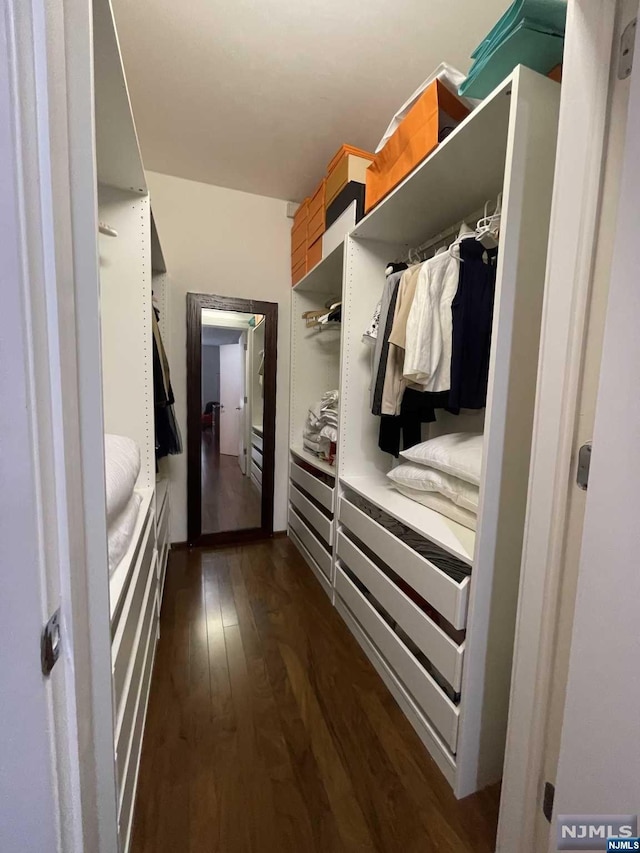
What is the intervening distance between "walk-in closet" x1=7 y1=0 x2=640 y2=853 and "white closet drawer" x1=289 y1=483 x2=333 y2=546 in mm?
35

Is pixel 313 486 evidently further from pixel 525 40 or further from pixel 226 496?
pixel 525 40

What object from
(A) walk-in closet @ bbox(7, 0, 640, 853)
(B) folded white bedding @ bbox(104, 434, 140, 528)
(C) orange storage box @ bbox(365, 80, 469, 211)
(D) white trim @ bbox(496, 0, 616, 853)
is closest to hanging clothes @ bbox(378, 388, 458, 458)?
(A) walk-in closet @ bbox(7, 0, 640, 853)

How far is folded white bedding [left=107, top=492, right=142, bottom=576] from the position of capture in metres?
0.91

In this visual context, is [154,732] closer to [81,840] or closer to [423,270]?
[81,840]

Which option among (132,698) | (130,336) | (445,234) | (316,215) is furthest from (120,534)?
(316,215)

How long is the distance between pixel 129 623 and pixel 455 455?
115cm

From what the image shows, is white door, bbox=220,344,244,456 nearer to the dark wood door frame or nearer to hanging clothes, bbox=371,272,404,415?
the dark wood door frame

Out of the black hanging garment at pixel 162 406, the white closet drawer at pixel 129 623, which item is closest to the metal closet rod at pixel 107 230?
the black hanging garment at pixel 162 406

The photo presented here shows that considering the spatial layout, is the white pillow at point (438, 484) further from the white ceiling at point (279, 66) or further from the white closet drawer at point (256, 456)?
the white ceiling at point (279, 66)

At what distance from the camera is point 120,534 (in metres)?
0.95

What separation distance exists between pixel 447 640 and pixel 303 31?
2.24 meters

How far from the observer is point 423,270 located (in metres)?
1.30

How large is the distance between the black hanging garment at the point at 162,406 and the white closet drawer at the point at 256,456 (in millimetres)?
763

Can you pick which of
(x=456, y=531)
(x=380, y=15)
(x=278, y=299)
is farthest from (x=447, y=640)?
(x=278, y=299)
